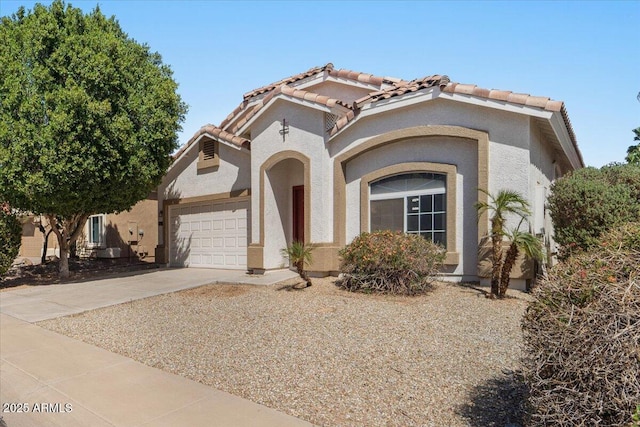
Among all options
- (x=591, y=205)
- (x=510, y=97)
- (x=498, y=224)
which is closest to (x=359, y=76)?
(x=510, y=97)

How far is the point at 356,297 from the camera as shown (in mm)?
9281

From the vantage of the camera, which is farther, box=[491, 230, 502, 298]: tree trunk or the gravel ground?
box=[491, 230, 502, 298]: tree trunk

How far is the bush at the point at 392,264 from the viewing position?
9328mm

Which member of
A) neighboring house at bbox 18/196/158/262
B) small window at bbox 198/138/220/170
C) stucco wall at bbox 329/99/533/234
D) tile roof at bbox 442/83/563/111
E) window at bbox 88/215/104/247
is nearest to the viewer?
tile roof at bbox 442/83/563/111

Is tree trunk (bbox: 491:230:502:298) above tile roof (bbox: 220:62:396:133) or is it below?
below

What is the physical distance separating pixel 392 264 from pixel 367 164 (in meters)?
3.66

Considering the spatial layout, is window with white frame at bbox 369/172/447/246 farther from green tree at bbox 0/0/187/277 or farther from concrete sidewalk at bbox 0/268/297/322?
green tree at bbox 0/0/187/277

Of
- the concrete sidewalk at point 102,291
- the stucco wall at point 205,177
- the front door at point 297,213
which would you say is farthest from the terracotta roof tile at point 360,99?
the concrete sidewalk at point 102,291

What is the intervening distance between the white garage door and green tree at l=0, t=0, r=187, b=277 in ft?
9.29

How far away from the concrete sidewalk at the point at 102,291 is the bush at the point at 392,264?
2.87 m

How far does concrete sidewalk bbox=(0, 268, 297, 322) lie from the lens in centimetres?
1005

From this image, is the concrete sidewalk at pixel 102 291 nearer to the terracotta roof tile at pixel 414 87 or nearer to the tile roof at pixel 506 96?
the terracotta roof tile at pixel 414 87

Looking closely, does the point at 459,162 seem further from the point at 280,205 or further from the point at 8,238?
the point at 8,238

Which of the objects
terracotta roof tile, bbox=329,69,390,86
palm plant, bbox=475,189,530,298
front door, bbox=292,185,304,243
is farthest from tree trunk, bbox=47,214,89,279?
palm plant, bbox=475,189,530,298
